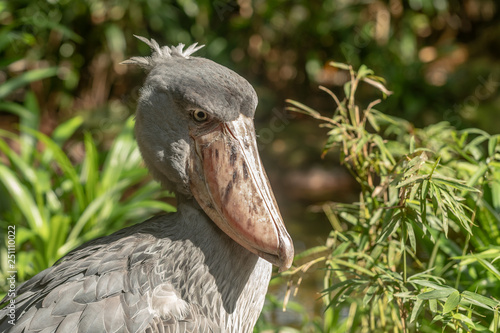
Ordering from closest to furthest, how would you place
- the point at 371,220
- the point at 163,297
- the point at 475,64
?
the point at 163,297 → the point at 371,220 → the point at 475,64

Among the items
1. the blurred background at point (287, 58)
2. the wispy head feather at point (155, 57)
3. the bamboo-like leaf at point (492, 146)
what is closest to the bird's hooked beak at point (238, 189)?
the wispy head feather at point (155, 57)

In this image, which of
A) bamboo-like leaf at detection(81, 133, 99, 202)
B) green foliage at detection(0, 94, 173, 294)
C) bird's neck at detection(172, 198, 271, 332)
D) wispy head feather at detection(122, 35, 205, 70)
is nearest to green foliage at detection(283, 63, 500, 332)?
bird's neck at detection(172, 198, 271, 332)

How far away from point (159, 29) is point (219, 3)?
610 mm

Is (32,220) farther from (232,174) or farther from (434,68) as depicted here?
(434,68)

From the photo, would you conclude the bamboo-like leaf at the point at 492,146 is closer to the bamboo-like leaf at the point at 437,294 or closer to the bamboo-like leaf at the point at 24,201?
the bamboo-like leaf at the point at 437,294

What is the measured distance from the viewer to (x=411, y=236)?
5.20 ft

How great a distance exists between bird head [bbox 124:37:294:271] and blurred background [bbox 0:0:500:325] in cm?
304

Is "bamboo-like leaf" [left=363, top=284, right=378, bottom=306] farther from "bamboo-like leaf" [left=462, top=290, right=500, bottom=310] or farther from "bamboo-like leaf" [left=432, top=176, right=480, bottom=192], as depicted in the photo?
"bamboo-like leaf" [left=432, top=176, right=480, bottom=192]

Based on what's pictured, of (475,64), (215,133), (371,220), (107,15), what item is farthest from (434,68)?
(215,133)

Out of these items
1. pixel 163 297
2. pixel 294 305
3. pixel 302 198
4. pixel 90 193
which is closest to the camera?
pixel 163 297

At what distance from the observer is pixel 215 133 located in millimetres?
1550

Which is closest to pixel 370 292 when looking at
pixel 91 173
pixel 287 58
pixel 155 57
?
pixel 155 57

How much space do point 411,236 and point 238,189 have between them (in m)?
0.47

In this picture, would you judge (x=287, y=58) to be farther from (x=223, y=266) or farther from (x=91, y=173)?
(x=223, y=266)
